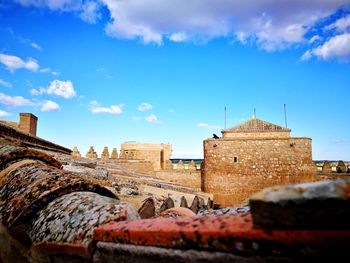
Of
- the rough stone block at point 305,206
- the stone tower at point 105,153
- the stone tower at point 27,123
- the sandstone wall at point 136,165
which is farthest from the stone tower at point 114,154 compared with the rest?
the rough stone block at point 305,206

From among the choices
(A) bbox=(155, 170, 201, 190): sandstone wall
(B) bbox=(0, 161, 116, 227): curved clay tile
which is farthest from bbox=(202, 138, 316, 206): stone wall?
(B) bbox=(0, 161, 116, 227): curved clay tile

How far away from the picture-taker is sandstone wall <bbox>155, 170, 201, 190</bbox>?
23.6 m

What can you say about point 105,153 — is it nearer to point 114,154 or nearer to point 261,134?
point 114,154

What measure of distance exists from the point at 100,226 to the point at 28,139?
600 centimetres

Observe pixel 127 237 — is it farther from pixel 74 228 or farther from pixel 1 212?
pixel 1 212

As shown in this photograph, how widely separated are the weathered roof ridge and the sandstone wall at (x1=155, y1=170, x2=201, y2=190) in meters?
7.13

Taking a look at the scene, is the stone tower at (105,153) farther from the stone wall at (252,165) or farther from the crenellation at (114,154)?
the stone wall at (252,165)

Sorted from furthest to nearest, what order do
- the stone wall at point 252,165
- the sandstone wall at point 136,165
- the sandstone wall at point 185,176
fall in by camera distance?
the sandstone wall at point 185,176 < the sandstone wall at point 136,165 < the stone wall at point 252,165

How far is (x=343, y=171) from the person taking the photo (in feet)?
72.1

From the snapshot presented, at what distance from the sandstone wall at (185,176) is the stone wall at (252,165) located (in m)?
1.53

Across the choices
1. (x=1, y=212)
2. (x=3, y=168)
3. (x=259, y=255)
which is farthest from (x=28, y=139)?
(x=259, y=255)

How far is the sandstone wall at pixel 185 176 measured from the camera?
77.5 feet

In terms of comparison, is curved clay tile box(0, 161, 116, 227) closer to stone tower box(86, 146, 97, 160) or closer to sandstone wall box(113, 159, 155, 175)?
sandstone wall box(113, 159, 155, 175)

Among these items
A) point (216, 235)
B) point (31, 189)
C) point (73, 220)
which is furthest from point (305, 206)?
point (31, 189)
